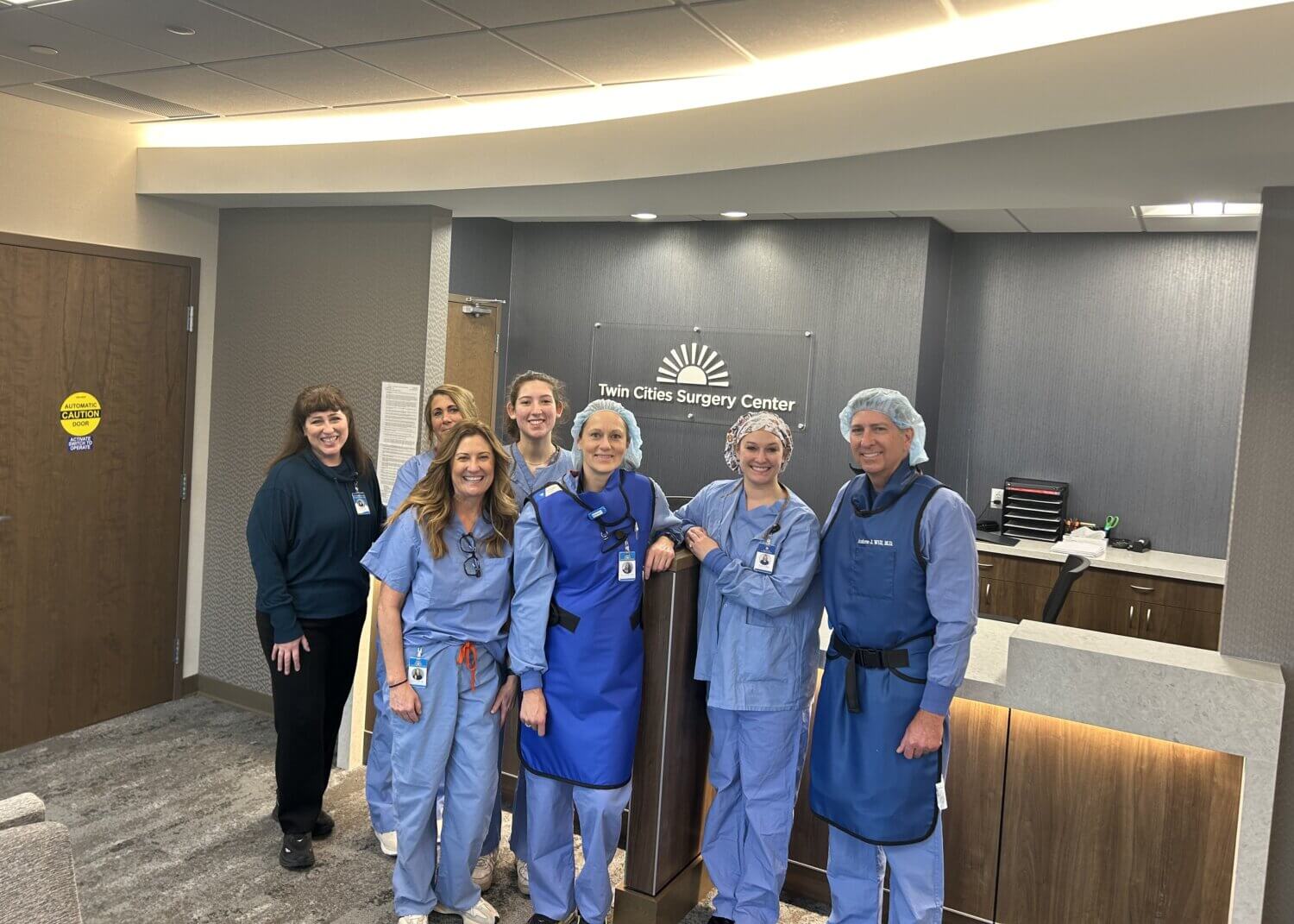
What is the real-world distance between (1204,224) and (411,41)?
4450 mm

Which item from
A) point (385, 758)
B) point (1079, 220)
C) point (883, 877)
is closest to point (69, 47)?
point (385, 758)

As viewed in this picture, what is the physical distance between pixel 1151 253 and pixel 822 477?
229 centimetres

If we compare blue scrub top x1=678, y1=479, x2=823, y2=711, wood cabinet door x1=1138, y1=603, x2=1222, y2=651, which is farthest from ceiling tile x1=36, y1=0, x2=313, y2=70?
wood cabinet door x1=1138, y1=603, x2=1222, y2=651

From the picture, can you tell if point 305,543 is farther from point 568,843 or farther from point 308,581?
point 568,843

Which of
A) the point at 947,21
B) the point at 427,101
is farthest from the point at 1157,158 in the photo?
the point at 427,101

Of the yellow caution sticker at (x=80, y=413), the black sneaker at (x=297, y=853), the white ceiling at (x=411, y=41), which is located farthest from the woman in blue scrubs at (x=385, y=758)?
the yellow caution sticker at (x=80, y=413)

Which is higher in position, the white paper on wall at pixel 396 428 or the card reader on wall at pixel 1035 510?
the white paper on wall at pixel 396 428

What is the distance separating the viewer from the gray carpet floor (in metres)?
3.26

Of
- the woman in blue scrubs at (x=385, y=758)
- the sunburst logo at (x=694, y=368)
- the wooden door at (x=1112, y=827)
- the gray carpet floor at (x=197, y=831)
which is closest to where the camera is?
the wooden door at (x=1112, y=827)

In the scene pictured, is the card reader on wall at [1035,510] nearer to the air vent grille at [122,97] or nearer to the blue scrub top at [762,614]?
the blue scrub top at [762,614]

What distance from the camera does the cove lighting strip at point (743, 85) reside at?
271cm

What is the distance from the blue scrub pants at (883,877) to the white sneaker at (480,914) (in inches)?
40.3

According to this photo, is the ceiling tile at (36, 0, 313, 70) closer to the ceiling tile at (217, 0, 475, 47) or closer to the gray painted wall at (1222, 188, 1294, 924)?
the ceiling tile at (217, 0, 475, 47)

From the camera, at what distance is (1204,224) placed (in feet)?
18.3
